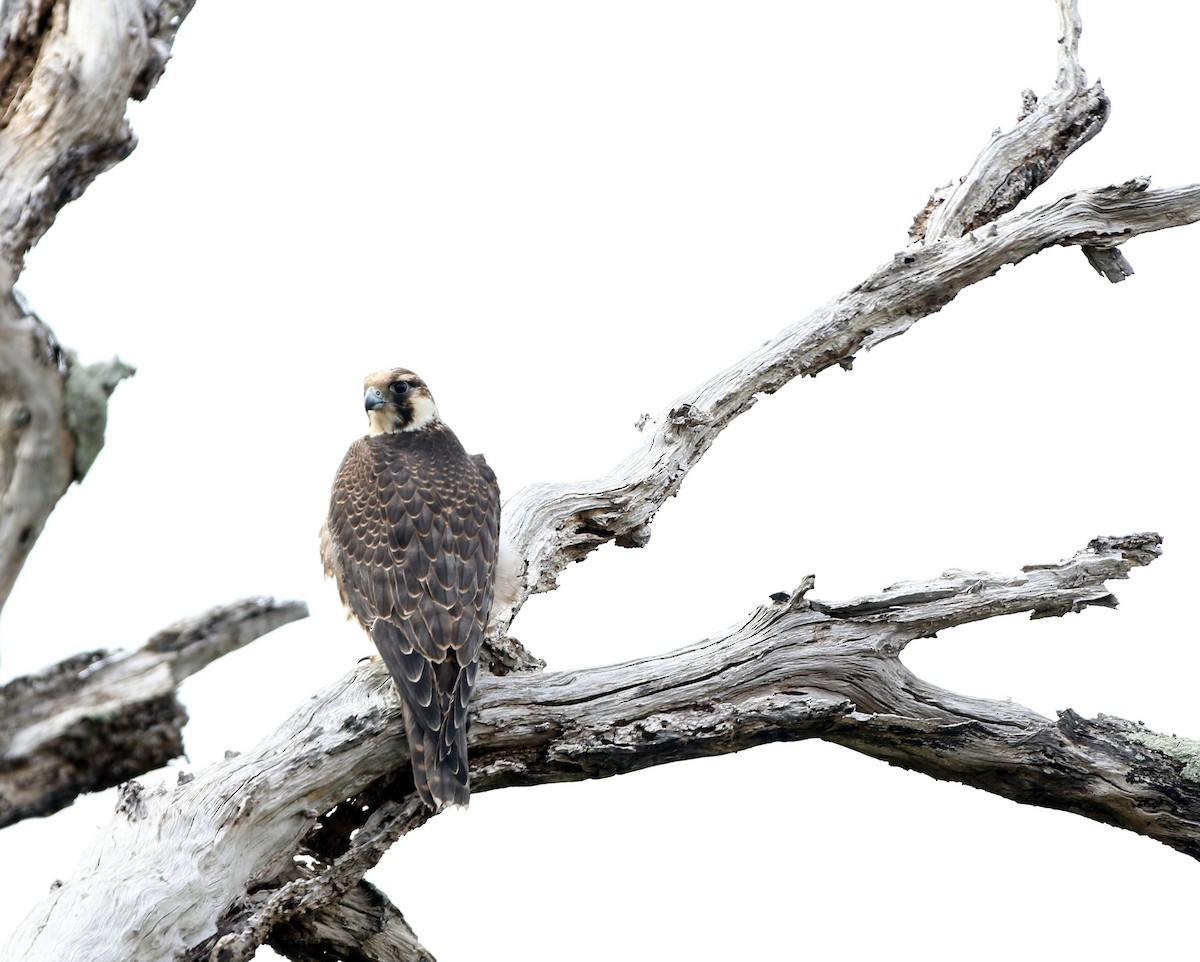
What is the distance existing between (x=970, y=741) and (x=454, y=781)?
6.07 feet

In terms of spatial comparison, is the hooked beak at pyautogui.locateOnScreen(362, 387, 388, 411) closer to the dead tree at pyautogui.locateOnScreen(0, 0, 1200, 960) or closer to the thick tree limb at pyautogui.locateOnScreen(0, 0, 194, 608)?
the dead tree at pyautogui.locateOnScreen(0, 0, 1200, 960)

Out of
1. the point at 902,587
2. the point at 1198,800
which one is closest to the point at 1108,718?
the point at 1198,800

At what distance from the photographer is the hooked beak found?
189 inches

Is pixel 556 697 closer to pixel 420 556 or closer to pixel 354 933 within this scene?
pixel 420 556

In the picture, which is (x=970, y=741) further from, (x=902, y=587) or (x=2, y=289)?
(x=2, y=289)

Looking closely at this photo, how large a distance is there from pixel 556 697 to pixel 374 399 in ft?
4.32

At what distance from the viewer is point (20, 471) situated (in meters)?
2.70

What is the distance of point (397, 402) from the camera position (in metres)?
4.89

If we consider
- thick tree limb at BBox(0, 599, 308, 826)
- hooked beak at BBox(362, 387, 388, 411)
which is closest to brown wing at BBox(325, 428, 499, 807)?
hooked beak at BBox(362, 387, 388, 411)

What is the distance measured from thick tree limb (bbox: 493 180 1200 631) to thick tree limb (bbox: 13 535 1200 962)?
72 centimetres

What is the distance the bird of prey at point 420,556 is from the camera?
4.00 metres

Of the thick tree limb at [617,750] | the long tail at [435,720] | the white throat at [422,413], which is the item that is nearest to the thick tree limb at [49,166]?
the thick tree limb at [617,750]

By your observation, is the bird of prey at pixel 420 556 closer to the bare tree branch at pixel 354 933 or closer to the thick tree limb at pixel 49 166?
the bare tree branch at pixel 354 933

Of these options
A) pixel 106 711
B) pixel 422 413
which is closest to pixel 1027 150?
pixel 422 413
